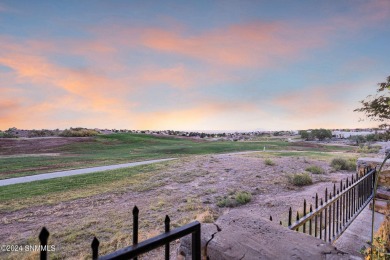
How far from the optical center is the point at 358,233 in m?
4.69

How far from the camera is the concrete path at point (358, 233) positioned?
168 inches

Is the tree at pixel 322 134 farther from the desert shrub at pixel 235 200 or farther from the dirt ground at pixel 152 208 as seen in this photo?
the desert shrub at pixel 235 200

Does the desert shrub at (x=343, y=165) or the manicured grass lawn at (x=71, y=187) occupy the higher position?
the desert shrub at (x=343, y=165)

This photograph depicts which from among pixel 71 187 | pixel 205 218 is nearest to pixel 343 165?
pixel 205 218

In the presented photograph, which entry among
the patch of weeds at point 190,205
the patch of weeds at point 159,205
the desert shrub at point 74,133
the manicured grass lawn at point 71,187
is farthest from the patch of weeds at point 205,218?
the desert shrub at point 74,133

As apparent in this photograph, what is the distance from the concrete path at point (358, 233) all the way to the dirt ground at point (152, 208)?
6.91 ft

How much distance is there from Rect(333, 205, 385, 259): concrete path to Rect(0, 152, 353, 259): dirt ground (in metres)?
2.11

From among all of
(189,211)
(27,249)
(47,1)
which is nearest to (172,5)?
(47,1)

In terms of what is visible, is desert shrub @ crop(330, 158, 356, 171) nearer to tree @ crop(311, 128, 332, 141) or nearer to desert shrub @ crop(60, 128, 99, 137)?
desert shrub @ crop(60, 128, 99, 137)

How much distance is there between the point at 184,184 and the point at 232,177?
2975 millimetres

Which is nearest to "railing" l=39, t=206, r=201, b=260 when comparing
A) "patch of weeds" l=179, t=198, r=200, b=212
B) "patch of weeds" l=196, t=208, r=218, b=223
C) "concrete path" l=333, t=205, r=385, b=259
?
"concrete path" l=333, t=205, r=385, b=259

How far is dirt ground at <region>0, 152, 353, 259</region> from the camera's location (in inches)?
215

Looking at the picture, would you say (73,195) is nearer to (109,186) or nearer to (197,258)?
(109,186)

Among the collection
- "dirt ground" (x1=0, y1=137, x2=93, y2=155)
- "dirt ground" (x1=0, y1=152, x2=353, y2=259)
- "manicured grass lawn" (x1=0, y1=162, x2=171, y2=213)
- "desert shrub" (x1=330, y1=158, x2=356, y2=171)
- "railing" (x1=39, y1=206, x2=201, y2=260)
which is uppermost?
"railing" (x1=39, y1=206, x2=201, y2=260)
